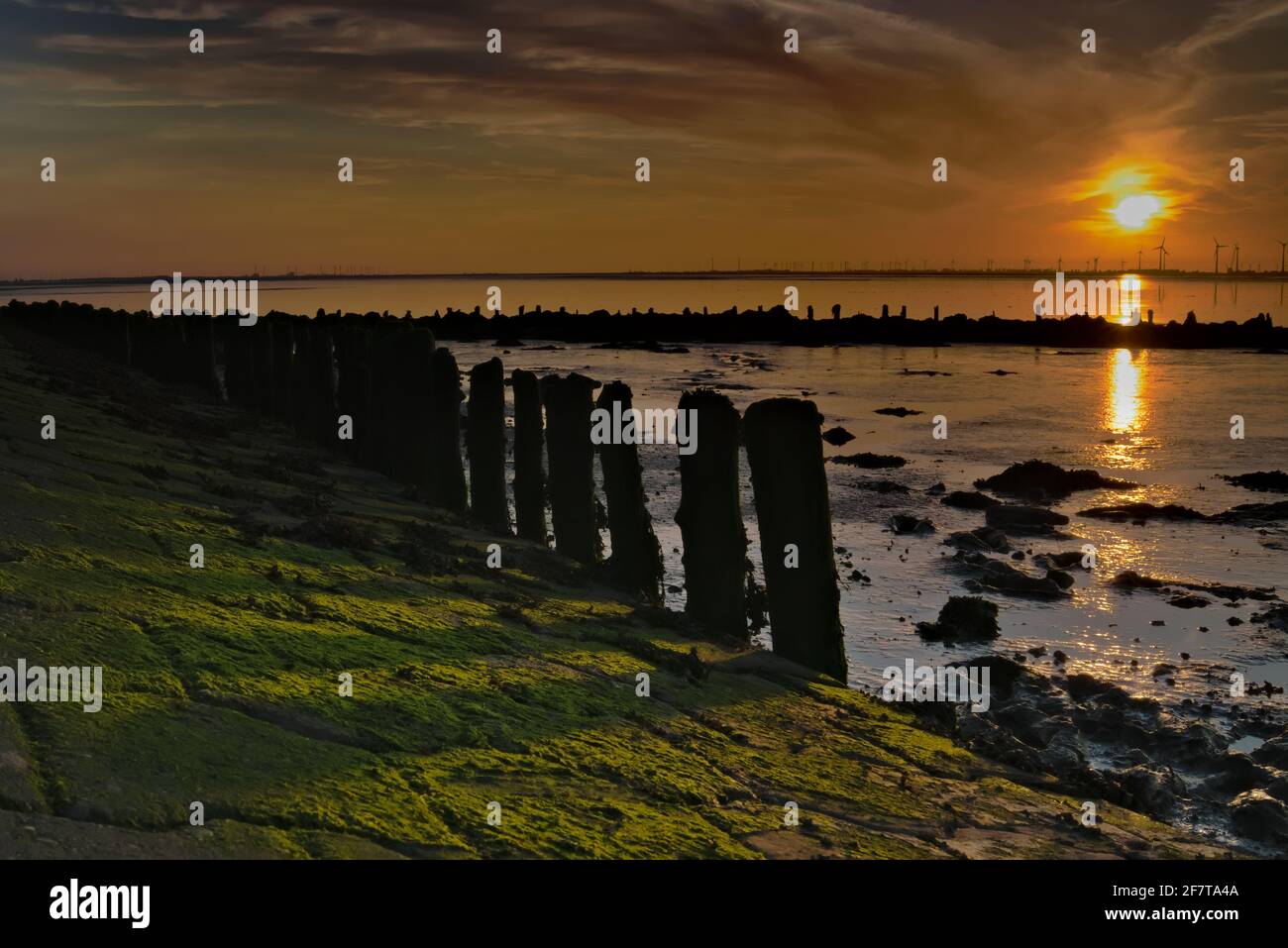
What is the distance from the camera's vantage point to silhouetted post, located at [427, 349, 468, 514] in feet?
46.5

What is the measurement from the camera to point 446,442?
14.3 metres

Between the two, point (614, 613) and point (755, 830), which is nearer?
point (755, 830)

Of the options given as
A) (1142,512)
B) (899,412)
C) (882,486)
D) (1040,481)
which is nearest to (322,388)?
(882,486)

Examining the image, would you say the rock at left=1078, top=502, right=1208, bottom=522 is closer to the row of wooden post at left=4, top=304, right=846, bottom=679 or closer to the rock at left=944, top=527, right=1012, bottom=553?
the rock at left=944, top=527, right=1012, bottom=553

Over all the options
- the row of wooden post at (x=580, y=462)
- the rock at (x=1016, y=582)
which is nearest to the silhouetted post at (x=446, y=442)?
the row of wooden post at (x=580, y=462)

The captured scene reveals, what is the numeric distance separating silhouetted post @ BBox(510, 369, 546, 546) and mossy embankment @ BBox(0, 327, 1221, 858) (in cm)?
305

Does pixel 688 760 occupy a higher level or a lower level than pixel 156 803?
lower

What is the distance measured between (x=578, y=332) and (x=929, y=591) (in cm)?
6021

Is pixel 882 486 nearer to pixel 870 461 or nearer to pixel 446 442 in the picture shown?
pixel 870 461

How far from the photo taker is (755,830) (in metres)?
5.17

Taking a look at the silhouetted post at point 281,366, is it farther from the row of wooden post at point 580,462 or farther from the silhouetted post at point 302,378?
the silhouetted post at point 302,378
